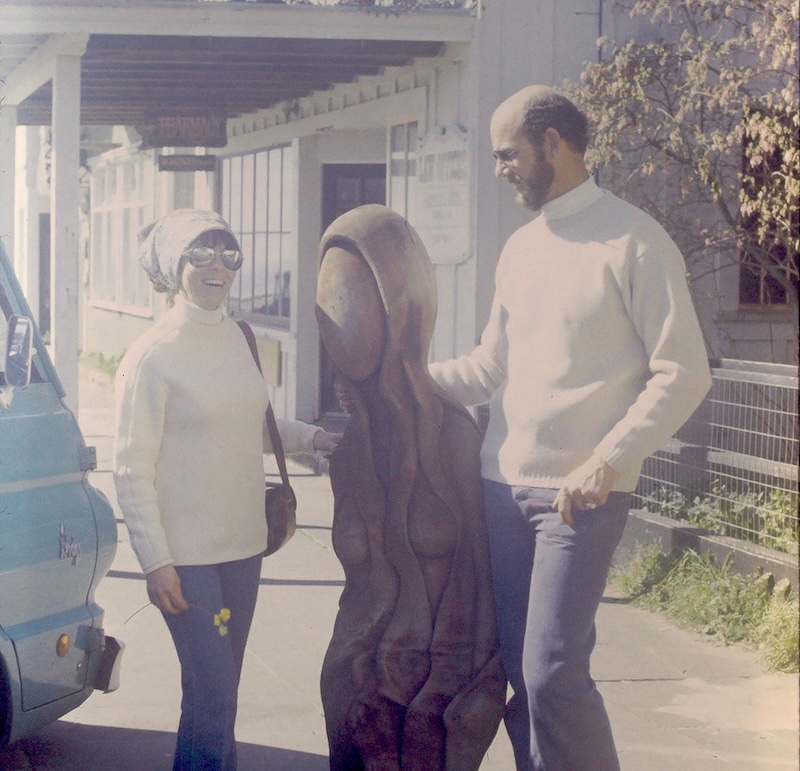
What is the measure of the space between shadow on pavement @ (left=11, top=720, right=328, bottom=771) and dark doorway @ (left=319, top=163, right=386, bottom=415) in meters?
7.21

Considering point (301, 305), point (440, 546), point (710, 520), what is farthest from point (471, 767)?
point (301, 305)

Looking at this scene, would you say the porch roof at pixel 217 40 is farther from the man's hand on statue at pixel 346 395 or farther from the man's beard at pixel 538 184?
the man's beard at pixel 538 184

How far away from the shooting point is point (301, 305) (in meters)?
12.0

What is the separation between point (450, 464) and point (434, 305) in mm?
392

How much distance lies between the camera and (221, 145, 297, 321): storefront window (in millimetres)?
12297

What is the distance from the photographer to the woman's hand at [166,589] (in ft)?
10.7

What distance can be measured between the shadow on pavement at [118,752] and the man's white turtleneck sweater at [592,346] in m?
1.72

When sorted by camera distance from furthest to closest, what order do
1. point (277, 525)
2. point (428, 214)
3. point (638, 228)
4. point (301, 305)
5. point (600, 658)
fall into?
point (301, 305) → point (428, 214) → point (600, 658) → point (277, 525) → point (638, 228)

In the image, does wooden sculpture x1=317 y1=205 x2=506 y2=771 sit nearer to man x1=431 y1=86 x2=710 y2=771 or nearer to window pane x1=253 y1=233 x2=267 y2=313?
man x1=431 y1=86 x2=710 y2=771

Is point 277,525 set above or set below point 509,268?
below

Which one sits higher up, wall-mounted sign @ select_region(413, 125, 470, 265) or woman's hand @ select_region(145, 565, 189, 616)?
wall-mounted sign @ select_region(413, 125, 470, 265)

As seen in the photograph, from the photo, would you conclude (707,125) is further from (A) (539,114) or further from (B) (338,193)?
(A) (539,114)

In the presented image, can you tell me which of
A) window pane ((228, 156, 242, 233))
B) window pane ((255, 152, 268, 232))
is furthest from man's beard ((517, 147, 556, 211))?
window pane ((228, 156, 242, 233))

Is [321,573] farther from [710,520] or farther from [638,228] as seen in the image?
[638,228]
